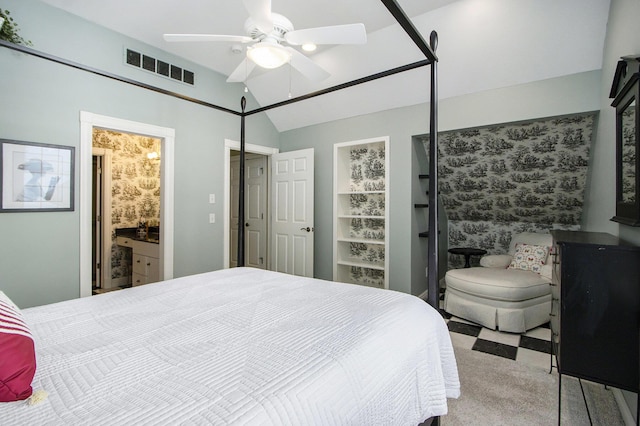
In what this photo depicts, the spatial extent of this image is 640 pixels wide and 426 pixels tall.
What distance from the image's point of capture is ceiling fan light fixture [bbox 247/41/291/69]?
185 centimetres

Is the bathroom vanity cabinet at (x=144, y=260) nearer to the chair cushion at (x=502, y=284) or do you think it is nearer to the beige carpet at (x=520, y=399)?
the beige carpet at (x=520, y=399)

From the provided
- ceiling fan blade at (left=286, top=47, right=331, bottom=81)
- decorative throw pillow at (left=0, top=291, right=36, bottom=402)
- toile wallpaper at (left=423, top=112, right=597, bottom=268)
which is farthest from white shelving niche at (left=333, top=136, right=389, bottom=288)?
decorative throw pillow at (left=0, top=291, right=36, bottom=402)

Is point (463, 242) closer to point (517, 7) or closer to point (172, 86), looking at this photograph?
point (517, 7)

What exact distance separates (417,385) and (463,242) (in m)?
4.23

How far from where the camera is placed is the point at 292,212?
13.9 feet

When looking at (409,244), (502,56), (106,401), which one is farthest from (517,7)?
(106,401)

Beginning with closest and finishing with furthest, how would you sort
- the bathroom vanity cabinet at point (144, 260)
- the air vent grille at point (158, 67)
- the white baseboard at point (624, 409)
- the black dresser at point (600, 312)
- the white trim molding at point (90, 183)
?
the black dresser at point (600, 312) < the white baseboard at point (624, 409) < the white trim molding at point (90, 183) < the air vent grille at point (158, 67) < the bathroom vanity cabinet at point (144, 260)

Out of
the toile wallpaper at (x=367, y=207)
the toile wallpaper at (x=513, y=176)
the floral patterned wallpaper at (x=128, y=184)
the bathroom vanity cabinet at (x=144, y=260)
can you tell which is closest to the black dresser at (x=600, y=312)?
the toile wallpaper at (x=513, y=176)

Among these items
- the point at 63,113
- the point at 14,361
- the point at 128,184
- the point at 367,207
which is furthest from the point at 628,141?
the point at 128,184

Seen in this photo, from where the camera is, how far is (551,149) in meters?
3.37

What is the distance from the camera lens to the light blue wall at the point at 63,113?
92.5 inches

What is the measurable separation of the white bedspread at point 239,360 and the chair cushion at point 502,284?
6.35 feet

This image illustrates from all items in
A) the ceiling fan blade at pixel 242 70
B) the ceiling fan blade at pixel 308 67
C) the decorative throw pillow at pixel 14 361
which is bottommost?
the decorative throw pillow at pixel 14 361

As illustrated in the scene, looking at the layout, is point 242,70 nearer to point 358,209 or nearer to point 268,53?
point 268,53
